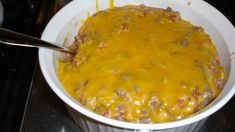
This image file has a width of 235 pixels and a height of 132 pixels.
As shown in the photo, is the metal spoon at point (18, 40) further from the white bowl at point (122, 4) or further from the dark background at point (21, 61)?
the dark background at point (21, 61)

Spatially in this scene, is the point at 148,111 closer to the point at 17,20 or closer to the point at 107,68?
the point at 107,68

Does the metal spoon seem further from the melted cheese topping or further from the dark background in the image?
the dark background

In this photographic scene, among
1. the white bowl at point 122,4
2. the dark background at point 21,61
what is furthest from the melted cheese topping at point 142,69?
the dark background at point 21,61

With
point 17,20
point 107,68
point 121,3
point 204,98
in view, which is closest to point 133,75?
point 107,68

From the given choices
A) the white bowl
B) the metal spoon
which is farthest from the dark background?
the metal spoon

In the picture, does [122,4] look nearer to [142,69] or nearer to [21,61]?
[142,69]

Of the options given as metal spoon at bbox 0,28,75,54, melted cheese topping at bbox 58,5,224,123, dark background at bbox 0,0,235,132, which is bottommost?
dark background at bbox 0,0,235,132

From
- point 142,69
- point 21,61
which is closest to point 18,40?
point 142,69
